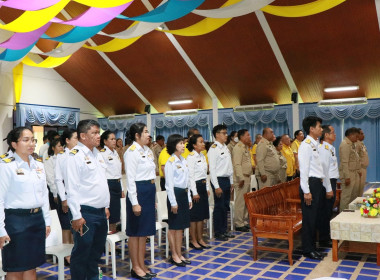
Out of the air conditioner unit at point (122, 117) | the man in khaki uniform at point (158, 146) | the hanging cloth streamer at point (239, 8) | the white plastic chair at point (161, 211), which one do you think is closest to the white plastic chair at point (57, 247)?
the white plastic chair at point (161, 211)

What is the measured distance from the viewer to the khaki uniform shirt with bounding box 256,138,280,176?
21.6 ft

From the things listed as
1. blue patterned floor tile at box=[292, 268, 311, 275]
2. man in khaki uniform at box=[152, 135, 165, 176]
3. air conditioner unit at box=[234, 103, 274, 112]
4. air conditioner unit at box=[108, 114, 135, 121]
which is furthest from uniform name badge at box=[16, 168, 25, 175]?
air conditioner unit at box=[108, 114, 135, 121]

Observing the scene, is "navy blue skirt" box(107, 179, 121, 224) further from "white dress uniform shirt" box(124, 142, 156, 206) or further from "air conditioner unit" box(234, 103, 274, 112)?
"air conditioner unit" box(234, 103, 274, 112)

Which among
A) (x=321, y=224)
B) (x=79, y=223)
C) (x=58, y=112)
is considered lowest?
(x=321, y=224)

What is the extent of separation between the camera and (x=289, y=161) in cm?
777

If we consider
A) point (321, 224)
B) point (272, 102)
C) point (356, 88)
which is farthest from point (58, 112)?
point (321, 224)

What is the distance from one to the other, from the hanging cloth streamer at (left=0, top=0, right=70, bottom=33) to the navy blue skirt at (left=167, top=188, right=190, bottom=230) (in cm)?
251

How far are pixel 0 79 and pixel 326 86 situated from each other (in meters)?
9.40

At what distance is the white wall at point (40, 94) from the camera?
1155 cm

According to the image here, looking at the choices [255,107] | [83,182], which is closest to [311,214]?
[83,182]

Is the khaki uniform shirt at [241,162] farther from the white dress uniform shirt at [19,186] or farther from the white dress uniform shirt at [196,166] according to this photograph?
the white dress uniform shirt at [19,186]

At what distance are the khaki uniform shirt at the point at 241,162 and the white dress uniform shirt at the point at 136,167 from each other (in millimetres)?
2390

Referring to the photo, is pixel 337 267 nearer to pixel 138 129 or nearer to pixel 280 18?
pixel 138 129

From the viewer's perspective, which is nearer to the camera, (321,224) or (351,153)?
(321,224)
